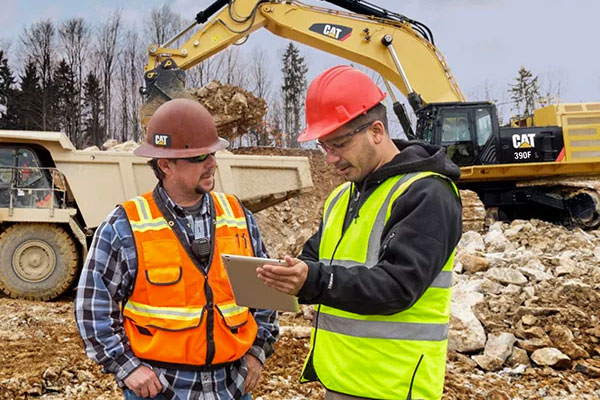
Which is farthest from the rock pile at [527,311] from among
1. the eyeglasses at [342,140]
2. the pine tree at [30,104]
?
the pine tree at [30,104]

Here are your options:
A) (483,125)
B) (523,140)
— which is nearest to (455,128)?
(483,125)

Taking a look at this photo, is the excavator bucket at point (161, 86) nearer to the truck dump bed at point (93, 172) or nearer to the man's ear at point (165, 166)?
the truck dump bed at point (93, 172)

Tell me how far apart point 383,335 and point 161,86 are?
875cm

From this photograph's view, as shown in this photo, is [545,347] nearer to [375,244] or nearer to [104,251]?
[375,244]

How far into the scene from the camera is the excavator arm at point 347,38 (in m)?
11.0

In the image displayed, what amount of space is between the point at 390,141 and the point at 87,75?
35.2 metres

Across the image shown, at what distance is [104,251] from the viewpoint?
197 cm

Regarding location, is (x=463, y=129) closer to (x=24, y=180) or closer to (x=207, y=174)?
(x=24, y=180)

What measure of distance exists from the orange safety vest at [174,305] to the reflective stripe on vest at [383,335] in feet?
1.31

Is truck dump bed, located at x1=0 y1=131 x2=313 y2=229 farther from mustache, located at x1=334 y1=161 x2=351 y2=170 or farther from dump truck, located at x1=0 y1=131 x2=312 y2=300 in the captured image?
mustache, located at x1=334 y1=161 x2=351 y2=170

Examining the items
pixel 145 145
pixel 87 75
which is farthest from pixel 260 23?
pixel 87 75

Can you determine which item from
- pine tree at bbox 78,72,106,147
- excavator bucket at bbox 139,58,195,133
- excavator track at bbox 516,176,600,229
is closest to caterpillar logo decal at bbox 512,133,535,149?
excavator track at bbox 516,176,600,229

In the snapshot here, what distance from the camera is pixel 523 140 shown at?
40.3ft

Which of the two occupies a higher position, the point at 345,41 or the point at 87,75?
the point at 87,75
